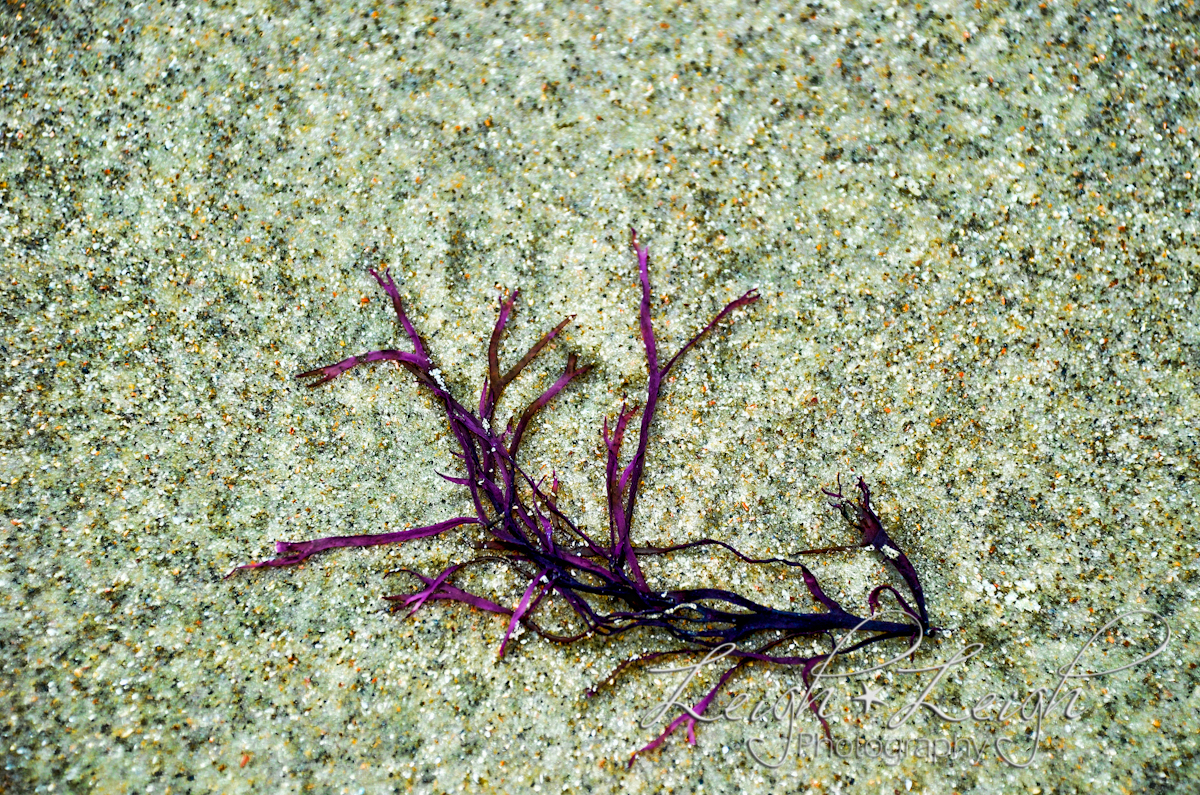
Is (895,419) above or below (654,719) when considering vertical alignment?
above

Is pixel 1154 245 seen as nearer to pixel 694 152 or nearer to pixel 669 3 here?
pixel 694 152

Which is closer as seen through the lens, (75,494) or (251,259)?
(75,494)

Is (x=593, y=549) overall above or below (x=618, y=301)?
below

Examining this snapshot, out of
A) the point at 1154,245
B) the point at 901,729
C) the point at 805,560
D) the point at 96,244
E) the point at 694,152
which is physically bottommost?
the point at 901,729

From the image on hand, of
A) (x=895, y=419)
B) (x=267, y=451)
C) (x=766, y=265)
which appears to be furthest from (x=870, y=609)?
(x=267, y=451)

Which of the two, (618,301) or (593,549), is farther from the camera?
(618,301)

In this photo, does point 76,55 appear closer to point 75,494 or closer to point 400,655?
point 75,494

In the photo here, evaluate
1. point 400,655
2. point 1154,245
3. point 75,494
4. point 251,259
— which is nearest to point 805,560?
point 400,655
